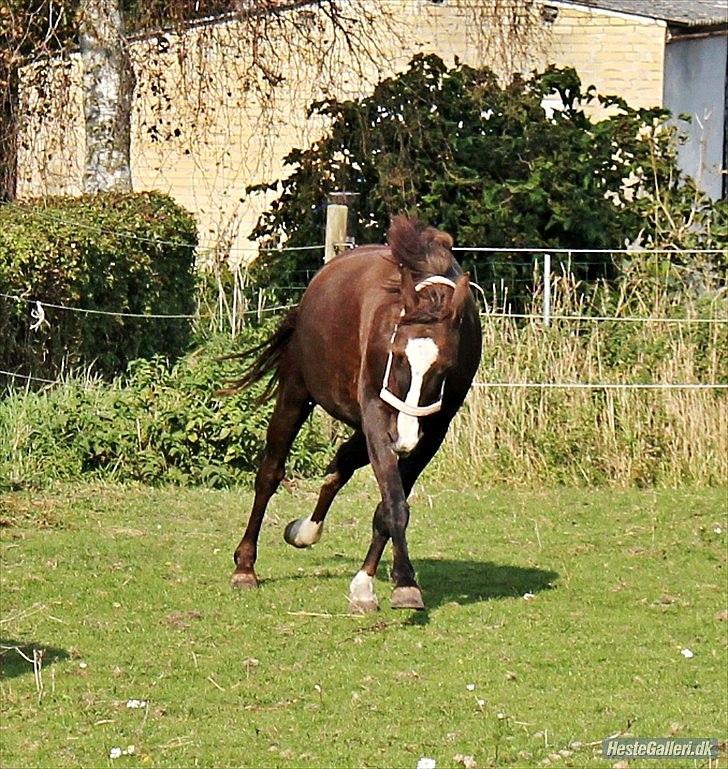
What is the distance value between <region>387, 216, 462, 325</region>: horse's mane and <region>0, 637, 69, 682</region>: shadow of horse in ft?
7.58

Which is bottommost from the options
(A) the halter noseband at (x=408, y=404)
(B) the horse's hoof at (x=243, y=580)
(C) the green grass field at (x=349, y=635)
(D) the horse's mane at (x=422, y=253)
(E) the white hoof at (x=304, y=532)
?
(C) the green grass field at (x=349, y=635)

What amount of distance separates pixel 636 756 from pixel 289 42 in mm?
9966

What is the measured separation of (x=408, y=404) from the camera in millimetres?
7230

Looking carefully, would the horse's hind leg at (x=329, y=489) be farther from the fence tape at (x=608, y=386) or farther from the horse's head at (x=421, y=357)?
the fence tape at (x=608, y=386)

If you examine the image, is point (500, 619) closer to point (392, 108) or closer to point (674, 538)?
point (674, 538)

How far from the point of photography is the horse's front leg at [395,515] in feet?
24.3

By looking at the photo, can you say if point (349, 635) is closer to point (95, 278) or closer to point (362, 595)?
point (362, 595)

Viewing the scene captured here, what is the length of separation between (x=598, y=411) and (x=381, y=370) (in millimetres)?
5451

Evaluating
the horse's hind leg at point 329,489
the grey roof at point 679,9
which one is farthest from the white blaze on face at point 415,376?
the grey roof at point 679,9

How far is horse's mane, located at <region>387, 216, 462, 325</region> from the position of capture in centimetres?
744

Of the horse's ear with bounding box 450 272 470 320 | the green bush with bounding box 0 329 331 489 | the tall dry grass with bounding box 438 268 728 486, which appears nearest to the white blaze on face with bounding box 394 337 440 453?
the horse's ear with bounding box 450 272 470 320

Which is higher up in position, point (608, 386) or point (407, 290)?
point (407, 290)

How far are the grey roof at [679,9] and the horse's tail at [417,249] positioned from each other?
16.5 m

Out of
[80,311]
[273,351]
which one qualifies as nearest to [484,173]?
[80,311]
